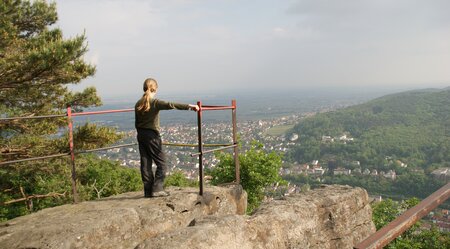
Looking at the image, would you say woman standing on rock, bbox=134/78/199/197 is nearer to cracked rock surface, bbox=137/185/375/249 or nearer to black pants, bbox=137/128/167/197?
black pants, bbox=137/128/167/197

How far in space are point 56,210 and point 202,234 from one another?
2.93m

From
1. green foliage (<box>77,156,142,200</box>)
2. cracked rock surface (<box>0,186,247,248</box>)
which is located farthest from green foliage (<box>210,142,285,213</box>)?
cracked rock surface (<box>0,186,247,248</box>)

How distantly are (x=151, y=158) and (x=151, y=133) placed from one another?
0.46 meters

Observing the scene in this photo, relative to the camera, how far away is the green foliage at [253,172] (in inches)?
578

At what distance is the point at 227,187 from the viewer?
638 centimetres

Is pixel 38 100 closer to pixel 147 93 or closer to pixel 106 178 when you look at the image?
pixel 106 178

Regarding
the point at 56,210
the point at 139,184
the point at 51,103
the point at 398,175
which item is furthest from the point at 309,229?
the point at 398,175

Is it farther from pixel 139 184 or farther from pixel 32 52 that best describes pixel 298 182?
pixel 32 52

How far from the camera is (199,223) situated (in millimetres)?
3785

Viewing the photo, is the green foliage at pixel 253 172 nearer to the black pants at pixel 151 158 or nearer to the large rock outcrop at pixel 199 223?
the large rock outcrop at pixel 199 223

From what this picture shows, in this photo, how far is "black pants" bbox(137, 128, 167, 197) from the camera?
5.34 m

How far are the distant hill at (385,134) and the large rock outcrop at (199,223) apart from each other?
67519 mm

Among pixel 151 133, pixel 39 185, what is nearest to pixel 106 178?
pixel 39 185

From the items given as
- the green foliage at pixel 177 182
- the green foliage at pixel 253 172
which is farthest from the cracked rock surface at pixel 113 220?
the green foliage at pixel 177 182
